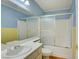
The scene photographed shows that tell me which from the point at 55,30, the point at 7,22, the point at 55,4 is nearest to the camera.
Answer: the point at 7,22

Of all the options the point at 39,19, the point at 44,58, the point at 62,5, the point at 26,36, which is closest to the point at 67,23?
the point at 62,5

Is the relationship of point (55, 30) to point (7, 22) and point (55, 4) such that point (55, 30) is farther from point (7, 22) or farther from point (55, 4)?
point (7, 22)

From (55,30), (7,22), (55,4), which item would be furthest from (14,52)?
(55,4)

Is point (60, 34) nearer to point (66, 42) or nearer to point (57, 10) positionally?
point (66, 42)

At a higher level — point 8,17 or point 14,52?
point 8,17

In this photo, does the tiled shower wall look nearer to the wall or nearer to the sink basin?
the wall

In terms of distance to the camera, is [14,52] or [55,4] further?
[55,4]

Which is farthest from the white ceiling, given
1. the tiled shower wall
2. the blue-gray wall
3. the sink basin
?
the sink basin

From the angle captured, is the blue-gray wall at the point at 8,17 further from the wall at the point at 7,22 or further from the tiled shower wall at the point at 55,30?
the tiled shower wall at the point at 55,30

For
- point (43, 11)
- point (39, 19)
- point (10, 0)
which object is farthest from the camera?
point (43, 11)

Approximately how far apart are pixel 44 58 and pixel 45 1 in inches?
70.0

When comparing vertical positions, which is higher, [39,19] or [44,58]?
[39,19]

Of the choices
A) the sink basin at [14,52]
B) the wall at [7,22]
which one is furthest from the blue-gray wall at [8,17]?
the sink basin at [14,52]

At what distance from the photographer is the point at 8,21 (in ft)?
4.10
